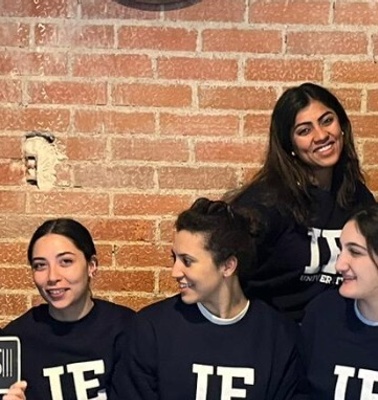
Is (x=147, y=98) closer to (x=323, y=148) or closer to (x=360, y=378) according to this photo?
(x=323, y=148)

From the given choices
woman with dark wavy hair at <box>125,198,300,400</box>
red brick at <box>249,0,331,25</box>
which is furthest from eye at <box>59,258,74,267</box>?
red brick at <box>249,0,331,25</box>

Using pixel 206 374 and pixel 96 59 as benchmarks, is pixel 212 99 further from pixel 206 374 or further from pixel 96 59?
pixel 206 374

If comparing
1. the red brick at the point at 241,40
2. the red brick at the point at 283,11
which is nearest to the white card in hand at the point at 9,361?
the red brick at the point at 241,40

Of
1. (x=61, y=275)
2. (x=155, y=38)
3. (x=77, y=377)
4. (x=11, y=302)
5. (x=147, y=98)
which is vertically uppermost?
(x=155, y=38)

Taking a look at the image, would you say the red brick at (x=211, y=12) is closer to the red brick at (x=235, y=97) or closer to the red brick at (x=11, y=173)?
the red brick at (x=235, y=97)

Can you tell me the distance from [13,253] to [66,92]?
1.71 feet

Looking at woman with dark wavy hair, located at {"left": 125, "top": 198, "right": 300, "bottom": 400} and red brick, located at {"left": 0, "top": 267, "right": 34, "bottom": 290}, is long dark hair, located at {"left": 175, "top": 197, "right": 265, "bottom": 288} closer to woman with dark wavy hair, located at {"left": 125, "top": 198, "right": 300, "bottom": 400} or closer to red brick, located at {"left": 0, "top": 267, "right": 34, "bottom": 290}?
woman with dark wavy hair, located at {"left": 125, "top": 198, "right": 300, "bottom": 400}

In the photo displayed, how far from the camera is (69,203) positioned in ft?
9.32

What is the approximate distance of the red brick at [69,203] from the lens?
9.30ft

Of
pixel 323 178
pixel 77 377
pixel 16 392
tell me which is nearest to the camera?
pixel 16 392

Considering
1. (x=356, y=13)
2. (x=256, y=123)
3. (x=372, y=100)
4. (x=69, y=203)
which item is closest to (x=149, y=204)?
(x=69, y=203)

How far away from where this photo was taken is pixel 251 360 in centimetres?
227

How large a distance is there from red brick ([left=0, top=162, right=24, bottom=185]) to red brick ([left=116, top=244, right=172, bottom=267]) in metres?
0.38

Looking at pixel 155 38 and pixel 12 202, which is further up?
pixel 155 38
